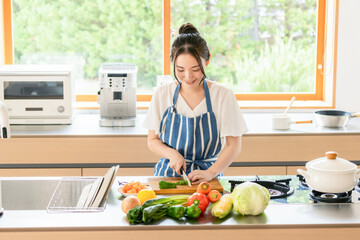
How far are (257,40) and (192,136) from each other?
6.71ft

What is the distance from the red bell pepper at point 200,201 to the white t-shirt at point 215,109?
2.04 ft

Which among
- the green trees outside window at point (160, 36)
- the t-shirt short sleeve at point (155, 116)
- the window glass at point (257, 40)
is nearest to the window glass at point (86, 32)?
the green trees outside window at point (160, 36)

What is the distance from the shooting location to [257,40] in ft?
14.2

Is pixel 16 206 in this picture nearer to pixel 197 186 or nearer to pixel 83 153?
pixel 197 186

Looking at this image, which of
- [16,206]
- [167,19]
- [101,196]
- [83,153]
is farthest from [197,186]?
[167,19]

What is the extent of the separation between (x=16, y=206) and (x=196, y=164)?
0.81 meters

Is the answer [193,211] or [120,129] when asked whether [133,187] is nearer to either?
[193,211]

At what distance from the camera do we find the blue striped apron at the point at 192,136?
8.13 feet

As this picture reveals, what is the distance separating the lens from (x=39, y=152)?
11.1ft

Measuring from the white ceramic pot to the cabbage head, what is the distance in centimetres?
24

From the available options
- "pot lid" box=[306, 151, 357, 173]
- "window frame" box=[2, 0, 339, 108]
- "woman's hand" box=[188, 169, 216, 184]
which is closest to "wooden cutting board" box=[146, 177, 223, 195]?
"woman's hand" box=[188, 169, 216, 184]

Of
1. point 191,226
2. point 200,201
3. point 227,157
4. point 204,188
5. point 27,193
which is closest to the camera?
point 191,226

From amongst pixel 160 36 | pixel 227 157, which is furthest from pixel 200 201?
pixel 160 36

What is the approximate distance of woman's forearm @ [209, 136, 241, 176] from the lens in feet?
7.54
